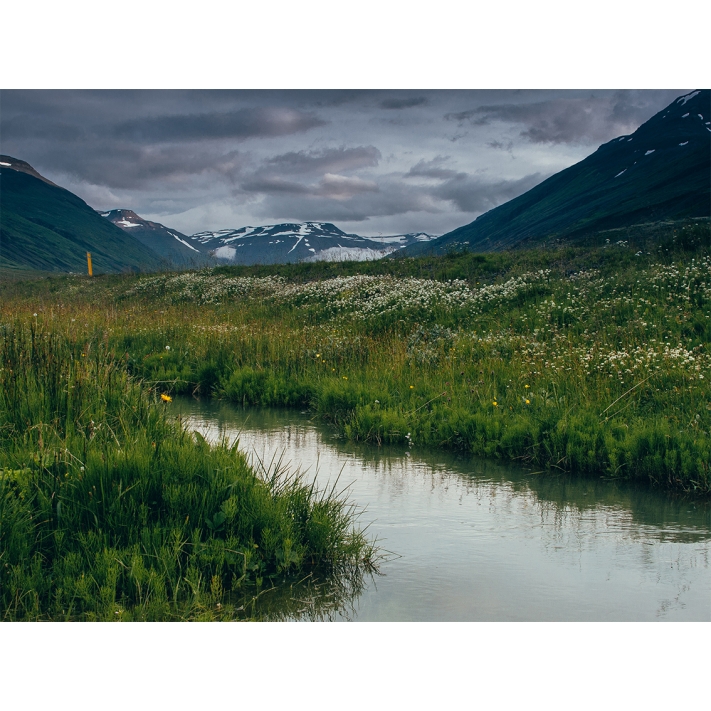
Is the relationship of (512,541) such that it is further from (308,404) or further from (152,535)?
(308,404)

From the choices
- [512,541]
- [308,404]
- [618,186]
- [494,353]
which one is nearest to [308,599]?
[512,541]

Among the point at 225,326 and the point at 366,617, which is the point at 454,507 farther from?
the point at 225,326

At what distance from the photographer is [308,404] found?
1173 cm

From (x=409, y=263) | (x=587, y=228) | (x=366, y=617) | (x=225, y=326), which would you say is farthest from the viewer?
(x=587, y=228)

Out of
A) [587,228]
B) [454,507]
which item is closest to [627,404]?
[454,507]

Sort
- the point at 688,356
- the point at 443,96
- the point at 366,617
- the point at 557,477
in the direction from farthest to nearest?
the point at 688,356, the point at 443,96, the point at 557,477, the point at 366,617

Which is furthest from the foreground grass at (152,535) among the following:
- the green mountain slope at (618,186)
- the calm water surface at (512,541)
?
the green mountain slope at (618,186)

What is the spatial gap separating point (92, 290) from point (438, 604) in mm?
35763

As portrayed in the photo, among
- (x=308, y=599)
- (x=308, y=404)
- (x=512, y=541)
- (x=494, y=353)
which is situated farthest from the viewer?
(x=494, y=353)

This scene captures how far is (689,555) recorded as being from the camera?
533 centimetres

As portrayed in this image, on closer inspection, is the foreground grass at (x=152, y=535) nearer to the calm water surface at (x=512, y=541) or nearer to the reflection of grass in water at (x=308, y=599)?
the reflection of grass in water at (x=308, y=599)

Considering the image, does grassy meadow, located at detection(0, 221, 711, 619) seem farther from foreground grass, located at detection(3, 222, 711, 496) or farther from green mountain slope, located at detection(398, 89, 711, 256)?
green mountain slope, located at detection(398, 89, 711, 256)

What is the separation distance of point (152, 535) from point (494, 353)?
866 cm

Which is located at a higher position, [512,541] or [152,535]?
[152,535]
